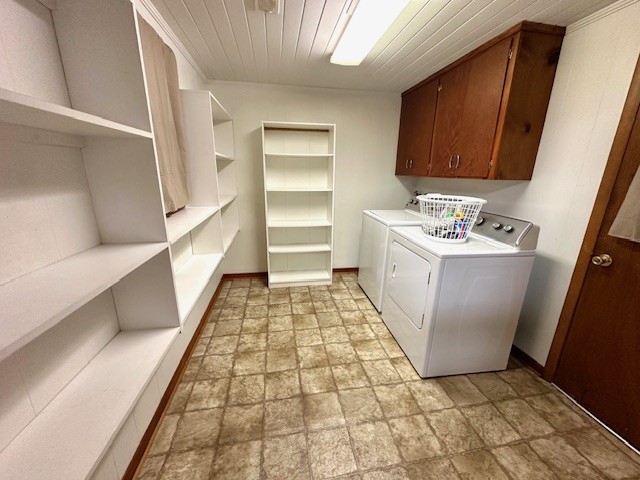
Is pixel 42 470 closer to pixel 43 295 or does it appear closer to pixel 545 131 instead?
pixel 43 295

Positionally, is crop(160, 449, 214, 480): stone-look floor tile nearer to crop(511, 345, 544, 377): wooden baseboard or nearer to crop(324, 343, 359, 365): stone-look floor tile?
crop(324, 343, 359, 365): stone-look floor tile

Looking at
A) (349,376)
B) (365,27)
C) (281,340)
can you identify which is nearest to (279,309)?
(281,340)

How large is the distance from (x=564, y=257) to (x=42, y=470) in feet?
8.52

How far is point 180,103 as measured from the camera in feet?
5.78

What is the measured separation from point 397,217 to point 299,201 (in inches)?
48.5

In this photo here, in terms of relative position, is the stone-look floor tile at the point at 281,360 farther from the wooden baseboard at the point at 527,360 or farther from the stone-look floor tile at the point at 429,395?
the wooden baseboard at the point at 527,360

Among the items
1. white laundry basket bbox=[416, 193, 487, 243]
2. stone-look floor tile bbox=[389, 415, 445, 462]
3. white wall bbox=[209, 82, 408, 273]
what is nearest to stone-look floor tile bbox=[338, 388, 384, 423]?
stone-look floor tile bbox=[389, 415, 445, 462]

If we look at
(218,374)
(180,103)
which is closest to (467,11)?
(180,103)

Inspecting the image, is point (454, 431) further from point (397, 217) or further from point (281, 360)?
point (397, 217)

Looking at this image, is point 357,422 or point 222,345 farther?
point 222,345

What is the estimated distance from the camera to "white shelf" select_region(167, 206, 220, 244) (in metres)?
1.24

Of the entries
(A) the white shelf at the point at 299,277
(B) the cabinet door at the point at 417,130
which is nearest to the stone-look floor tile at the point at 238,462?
(A) the white shelf at the point at 299,277

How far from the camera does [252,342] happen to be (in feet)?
7.12

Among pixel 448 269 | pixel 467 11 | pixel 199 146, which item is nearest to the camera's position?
pixel 467 11
